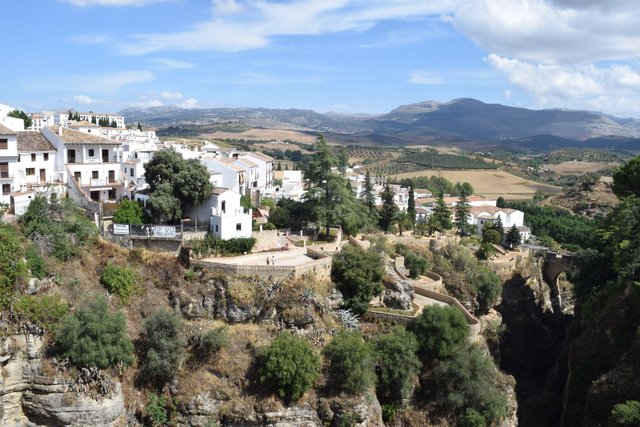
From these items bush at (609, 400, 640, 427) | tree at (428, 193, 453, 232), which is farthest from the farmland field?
bush at (609, 400, 640, 427)

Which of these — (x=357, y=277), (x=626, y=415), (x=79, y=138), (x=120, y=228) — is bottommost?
(x=626, y=415)

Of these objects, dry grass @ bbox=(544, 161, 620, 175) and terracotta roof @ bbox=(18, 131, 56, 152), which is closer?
terracotta roof @ bbox=(18, 131, 56, 152)

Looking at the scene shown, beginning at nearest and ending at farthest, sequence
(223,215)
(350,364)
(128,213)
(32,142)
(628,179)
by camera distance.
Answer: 1. (350,364)
2. (223,215)
3. (128,213)
4. (32,142)
5. (628,179)

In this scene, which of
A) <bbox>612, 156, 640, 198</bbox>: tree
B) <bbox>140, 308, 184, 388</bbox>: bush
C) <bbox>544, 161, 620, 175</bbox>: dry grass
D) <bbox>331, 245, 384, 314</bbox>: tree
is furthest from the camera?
<bbox>544, 161, 620, 175</bbox>: dry grass

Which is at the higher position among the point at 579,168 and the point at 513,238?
the point at 579,168

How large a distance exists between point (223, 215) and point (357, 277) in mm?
9138

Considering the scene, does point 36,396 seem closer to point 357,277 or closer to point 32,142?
point 357,277

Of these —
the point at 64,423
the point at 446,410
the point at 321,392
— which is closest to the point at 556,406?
the point at 446,410

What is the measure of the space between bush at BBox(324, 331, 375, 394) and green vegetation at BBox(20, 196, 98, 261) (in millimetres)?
15212

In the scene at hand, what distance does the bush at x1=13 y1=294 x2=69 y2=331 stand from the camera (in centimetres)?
2770

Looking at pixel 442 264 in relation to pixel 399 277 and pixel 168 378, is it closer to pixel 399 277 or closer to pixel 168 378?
pixel 399 277

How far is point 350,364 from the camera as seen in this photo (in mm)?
29641

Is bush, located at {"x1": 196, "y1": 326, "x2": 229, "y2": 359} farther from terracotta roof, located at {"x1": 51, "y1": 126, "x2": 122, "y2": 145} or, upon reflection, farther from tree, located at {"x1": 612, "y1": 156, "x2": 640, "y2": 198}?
tree, located at {"x1": 612, "y1": 156, "x2": 640, "y2": 198}

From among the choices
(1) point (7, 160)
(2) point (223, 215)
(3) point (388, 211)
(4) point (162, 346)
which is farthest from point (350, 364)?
(3) point (388, 211)
